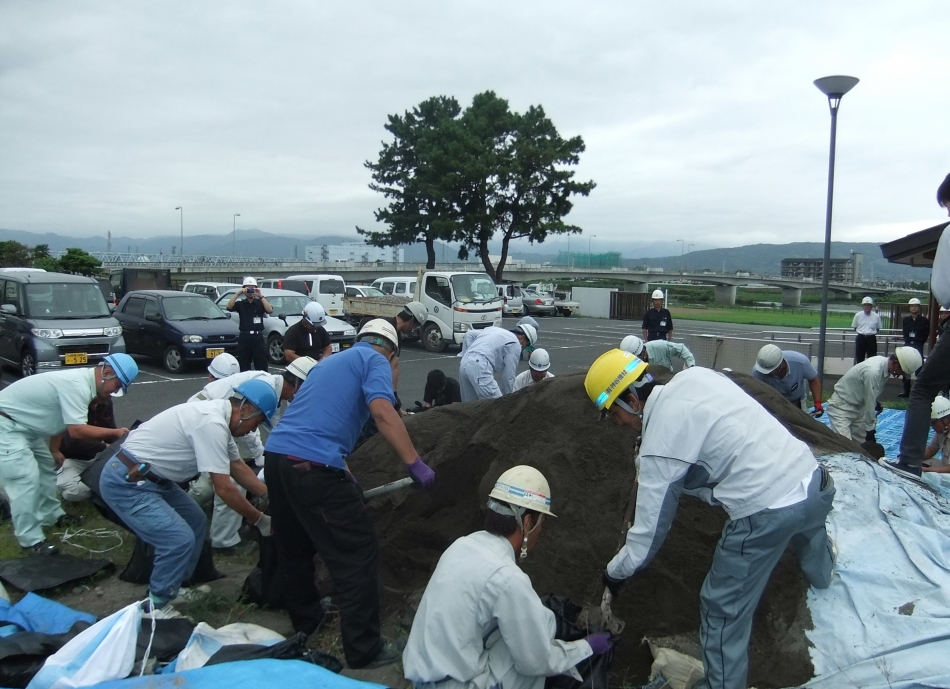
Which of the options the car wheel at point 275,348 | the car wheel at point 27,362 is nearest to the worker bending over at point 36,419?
the car wheel at point 27,362

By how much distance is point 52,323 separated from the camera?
11141mm

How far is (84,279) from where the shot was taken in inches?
482

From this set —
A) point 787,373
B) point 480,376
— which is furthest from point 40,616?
point 787,373

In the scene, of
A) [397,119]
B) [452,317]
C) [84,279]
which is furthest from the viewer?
[397,119]

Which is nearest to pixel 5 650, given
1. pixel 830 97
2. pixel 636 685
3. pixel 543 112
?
pixel 636 685

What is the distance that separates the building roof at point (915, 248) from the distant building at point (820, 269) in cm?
7099

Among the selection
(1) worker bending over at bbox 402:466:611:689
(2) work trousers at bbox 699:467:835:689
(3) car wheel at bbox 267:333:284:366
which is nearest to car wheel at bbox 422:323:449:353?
(3) car wheel at bbox 267:333:284:366

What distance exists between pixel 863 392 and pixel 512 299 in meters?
27.7

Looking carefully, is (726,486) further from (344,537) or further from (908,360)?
(908,360)

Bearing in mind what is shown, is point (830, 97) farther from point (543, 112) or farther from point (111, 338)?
point (543, 112)

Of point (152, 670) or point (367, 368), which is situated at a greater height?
point (367, 368)

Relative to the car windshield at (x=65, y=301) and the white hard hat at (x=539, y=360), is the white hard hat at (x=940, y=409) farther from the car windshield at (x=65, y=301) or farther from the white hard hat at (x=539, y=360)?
the car windshield at (x=65, y=301)

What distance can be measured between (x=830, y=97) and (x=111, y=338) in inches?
446

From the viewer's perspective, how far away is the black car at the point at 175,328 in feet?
40.9
